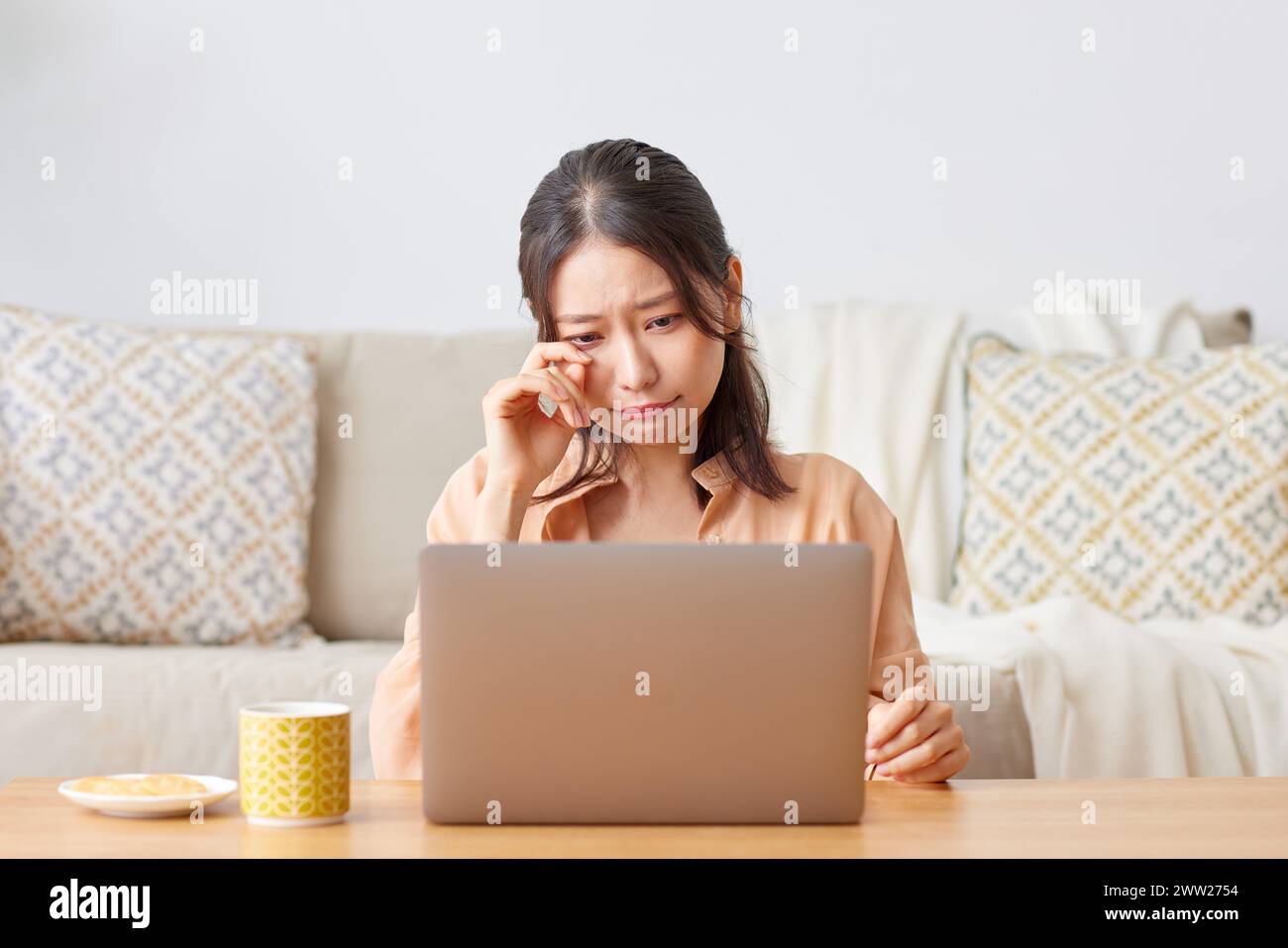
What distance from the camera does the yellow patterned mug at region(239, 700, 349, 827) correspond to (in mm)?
892

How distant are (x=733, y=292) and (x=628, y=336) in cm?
20

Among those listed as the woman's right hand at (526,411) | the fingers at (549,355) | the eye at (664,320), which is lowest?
the woman's right hand at (526,411)

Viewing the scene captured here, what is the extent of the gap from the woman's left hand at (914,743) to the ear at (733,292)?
0.53 m

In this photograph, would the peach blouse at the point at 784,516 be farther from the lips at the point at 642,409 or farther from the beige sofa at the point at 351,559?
the beige sofa at the point at 351,559

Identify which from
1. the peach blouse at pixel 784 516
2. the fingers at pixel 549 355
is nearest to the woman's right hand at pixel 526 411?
the fingers at pixel 549 355

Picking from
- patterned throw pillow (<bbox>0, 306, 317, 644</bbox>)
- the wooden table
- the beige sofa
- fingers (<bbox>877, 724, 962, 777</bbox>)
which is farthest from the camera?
patterned throw pillow (<bbox>0, 306, 317, 644</bbox>)

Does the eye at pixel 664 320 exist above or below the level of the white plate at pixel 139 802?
above

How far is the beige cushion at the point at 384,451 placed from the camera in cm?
250

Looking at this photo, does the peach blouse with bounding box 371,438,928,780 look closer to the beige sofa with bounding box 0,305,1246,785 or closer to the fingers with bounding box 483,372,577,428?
the fingers with bounding box 483,372,577,428

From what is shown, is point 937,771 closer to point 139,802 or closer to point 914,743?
point 914,743

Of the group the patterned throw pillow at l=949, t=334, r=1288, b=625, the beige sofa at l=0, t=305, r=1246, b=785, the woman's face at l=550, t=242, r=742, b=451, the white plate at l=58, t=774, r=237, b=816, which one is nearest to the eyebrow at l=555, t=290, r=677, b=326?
the woman's face at l=550, t=242, r=742, b=451

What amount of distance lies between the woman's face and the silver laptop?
0.51m

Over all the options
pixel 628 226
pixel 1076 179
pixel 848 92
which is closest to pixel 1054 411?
pixel 1076 179

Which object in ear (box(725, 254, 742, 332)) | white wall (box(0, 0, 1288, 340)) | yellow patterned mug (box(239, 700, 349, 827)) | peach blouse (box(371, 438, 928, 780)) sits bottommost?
yellow patterned mug (box(239, 700, 349, 827))
